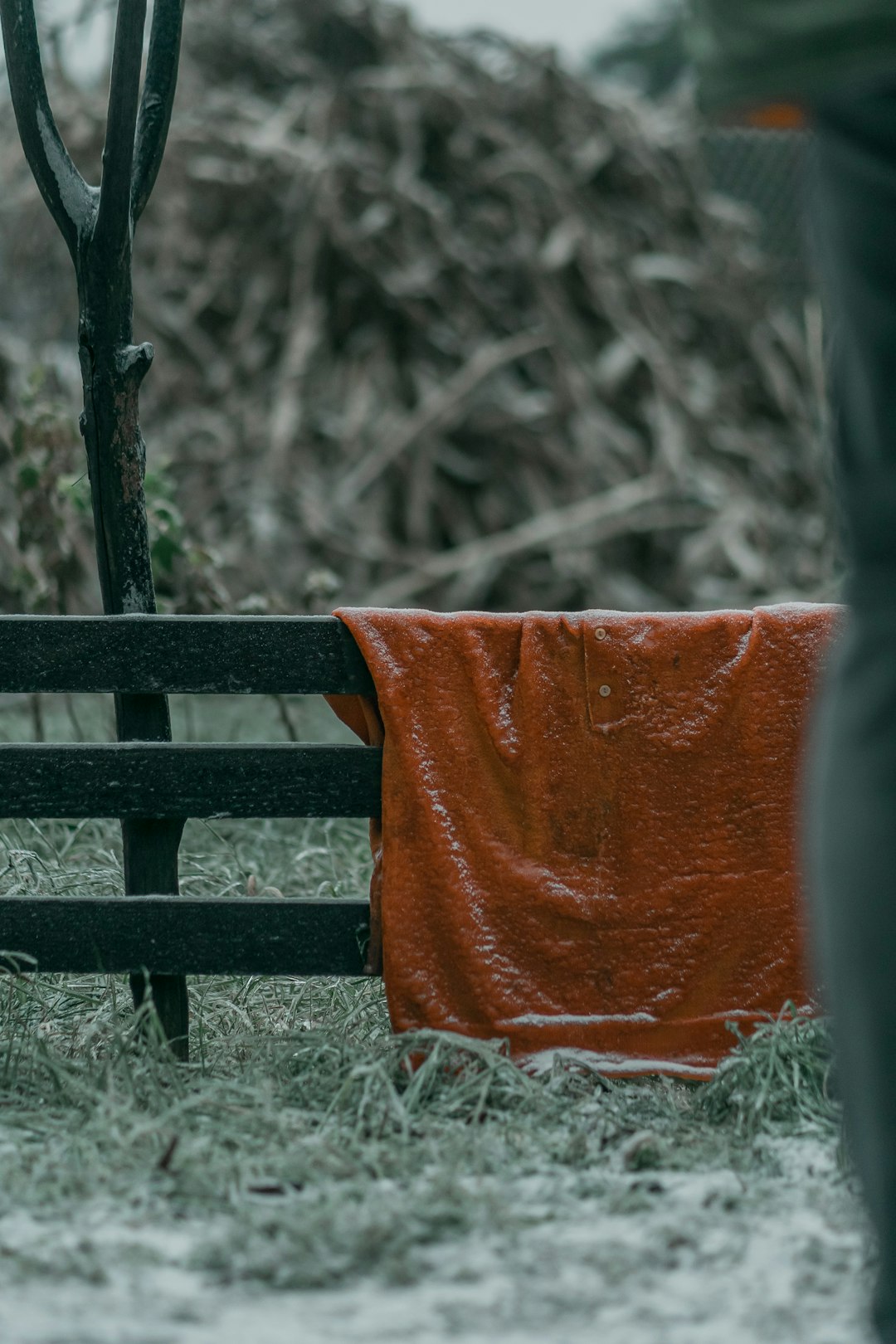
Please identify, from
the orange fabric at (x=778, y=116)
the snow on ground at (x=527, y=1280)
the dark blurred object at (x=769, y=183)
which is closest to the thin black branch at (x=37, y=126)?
the orange fabric at (x=778, y=116)

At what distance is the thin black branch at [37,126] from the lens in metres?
2.34

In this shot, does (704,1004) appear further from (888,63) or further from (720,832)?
(888,63)

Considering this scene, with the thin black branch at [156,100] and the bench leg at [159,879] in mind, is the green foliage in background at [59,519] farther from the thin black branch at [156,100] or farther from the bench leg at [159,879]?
the bench leg at [159,879]

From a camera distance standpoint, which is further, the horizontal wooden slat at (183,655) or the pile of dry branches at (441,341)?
the pile of dry branches at (441,341)

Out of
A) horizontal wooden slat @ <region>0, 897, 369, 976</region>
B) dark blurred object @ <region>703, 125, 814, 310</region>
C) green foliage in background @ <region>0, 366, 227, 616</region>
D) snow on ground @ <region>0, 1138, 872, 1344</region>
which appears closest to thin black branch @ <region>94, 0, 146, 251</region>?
horizontal wooden slat @ <region>0, 897, 369, 976</region>

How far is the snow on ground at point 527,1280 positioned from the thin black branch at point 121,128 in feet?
5.04

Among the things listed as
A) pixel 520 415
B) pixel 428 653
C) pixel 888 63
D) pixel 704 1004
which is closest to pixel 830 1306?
pixel 704 1004

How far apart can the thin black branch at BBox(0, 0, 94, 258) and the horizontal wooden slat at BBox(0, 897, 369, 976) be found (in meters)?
1.10

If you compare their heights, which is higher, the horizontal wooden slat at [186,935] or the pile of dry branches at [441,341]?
the pile of dry branches at [441,341]

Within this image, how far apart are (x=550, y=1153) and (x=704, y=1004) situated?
43 centimetres

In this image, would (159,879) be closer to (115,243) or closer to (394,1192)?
(394,1192)

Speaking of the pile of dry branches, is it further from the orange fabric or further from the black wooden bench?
the orange fabric

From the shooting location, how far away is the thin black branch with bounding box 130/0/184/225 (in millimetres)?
2398

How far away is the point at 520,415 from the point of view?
792 centimetres
